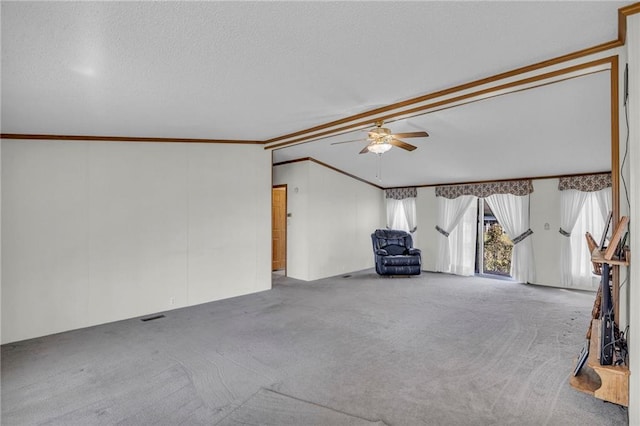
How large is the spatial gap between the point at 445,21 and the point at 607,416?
280 cm

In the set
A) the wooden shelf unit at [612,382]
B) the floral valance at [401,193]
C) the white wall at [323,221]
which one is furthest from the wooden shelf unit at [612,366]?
the floral valance at [401,193]

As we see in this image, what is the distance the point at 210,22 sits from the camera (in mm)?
1884

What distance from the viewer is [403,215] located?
8578mm

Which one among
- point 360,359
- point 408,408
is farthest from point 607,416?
point 360,359

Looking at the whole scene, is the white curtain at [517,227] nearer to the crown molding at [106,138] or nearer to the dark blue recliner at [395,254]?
the dark blue recliner at [395,254]

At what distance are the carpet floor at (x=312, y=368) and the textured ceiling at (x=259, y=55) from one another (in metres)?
2.33

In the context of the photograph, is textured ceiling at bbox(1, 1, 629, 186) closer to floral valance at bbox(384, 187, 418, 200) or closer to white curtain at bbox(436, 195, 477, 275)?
white curtain at bbox(436, 195, 477, 275)

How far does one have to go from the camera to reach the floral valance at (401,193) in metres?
8.25

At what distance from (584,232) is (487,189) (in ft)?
5.97

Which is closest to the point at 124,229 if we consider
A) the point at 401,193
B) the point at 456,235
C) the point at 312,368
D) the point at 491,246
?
the point at 312,368

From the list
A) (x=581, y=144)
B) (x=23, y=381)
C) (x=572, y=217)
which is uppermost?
(x=581, y=144)

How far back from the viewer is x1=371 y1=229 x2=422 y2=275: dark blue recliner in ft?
23.1

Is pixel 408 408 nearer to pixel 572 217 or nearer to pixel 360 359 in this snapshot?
pixel 360 359

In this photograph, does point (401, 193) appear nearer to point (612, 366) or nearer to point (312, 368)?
point (312, 368)
